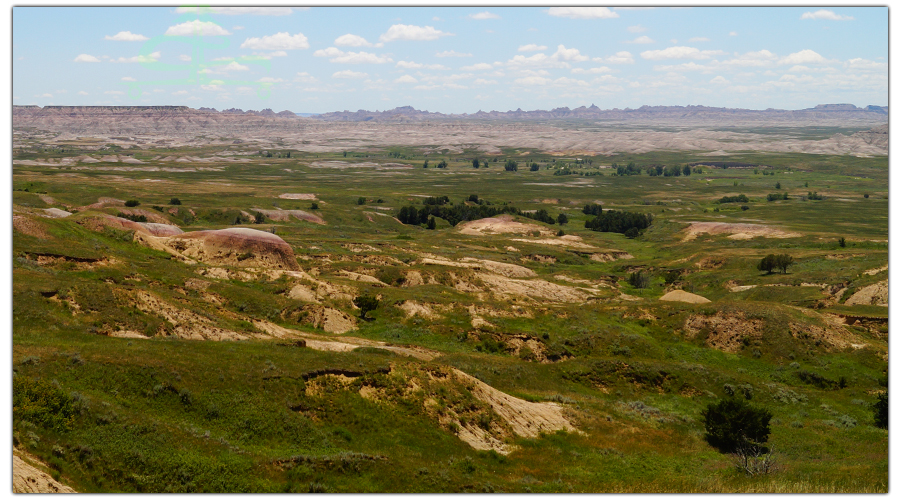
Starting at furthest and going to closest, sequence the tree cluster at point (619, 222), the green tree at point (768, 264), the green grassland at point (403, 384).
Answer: the tree cluster at point (619, 222) < the green tree at point (768, 264) < the green grassland at point (403, 384)

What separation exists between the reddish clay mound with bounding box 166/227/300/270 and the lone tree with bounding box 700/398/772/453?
46.0 meters

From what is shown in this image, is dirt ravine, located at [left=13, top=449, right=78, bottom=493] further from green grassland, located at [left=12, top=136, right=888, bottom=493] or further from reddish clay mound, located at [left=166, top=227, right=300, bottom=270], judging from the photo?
reddish clay mound, located at [left=166, top=227, right=300, bottom=270]

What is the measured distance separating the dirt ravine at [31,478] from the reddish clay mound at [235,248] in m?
46.7

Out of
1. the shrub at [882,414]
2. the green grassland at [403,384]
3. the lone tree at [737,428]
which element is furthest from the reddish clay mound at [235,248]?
the shrub at [882,414]

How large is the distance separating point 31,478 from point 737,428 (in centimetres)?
3056

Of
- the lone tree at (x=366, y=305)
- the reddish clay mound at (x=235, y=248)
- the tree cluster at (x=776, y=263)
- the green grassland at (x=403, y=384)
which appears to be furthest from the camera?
the tree cluster at (x=776, y=263)

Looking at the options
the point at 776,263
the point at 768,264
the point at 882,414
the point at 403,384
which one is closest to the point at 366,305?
the point at 403,384

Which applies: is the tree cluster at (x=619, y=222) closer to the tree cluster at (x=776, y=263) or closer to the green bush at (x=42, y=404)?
the tree cluster at (x=776, y=263)

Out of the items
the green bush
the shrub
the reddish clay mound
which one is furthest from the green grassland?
the reddish clay mound

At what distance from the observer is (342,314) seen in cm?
5112

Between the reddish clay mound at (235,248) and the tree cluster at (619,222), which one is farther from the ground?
the tree cluster at (619,222)

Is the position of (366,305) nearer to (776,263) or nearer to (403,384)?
(403,384)

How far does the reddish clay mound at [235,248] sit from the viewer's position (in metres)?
63.0

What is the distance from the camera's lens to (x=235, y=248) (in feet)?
211
